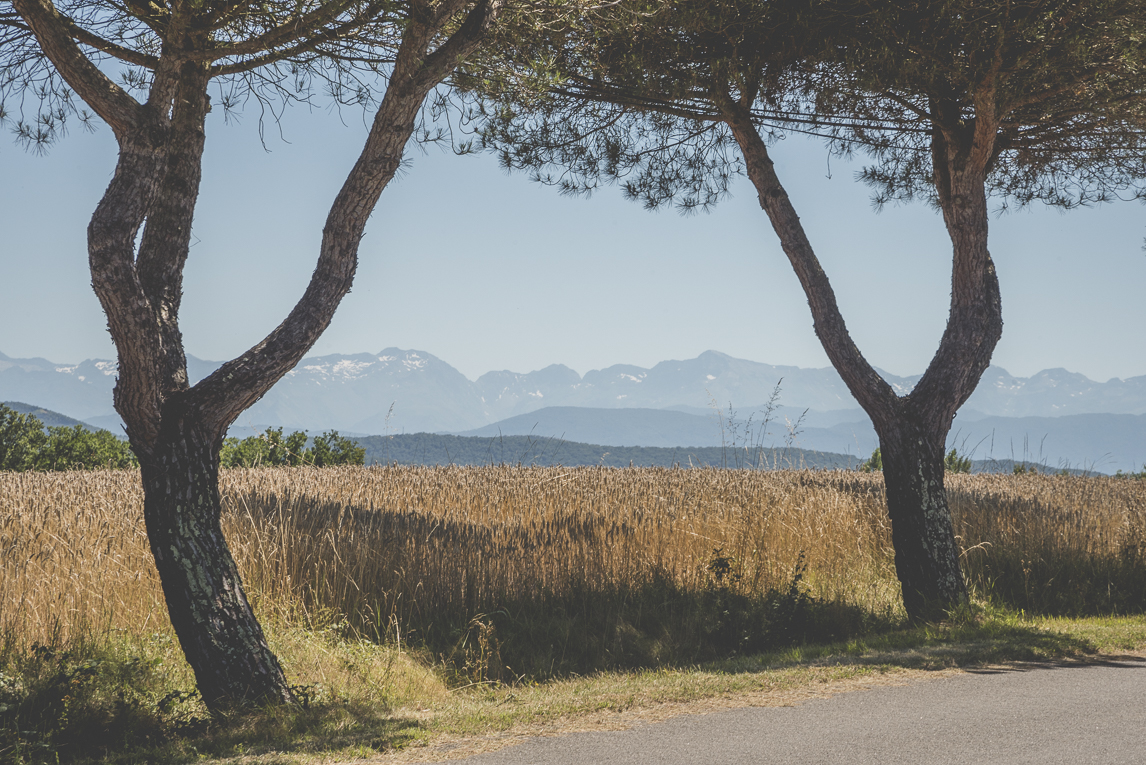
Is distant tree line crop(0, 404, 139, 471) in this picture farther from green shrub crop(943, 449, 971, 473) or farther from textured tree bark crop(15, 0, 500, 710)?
green shrub crop(943, 449, 971, 473)

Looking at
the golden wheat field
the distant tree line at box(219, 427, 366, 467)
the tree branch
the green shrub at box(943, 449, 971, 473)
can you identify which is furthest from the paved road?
the green shrub at box(943, 449, 971, 473)

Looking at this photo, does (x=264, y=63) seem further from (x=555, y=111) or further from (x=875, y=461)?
(x=875, y=461)

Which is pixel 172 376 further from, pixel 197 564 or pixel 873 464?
pixel 873 464

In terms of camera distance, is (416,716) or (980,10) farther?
(980,10)

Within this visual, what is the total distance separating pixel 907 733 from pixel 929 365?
429cm

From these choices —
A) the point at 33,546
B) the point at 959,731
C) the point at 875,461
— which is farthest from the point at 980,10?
the point at 875,461

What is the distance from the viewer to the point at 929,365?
750cm

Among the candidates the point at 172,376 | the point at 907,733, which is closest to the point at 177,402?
the point at 172,376

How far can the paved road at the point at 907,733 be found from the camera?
3.81m

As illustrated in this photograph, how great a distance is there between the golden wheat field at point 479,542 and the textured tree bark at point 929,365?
0.71m

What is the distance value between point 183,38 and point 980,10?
635 centimetres

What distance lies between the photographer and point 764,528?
8461mm

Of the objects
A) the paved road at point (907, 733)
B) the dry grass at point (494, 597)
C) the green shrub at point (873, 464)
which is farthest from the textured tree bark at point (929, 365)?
the green shrub at point (873, 464)

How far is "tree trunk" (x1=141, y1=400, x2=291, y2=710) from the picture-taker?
4.48 metres
